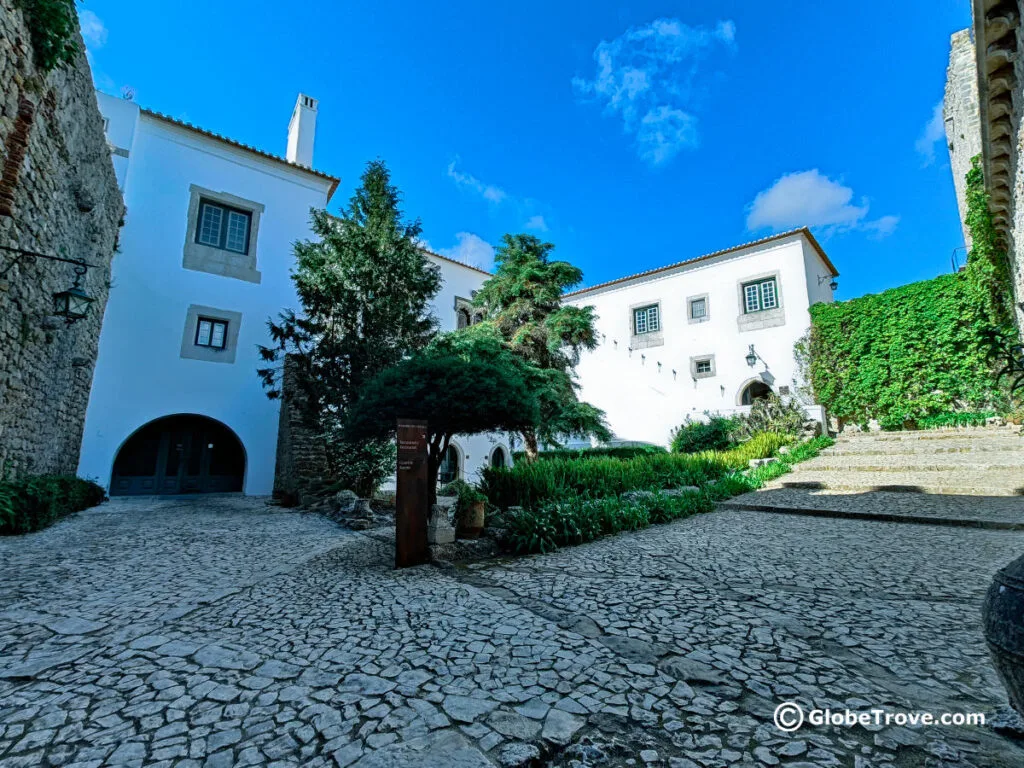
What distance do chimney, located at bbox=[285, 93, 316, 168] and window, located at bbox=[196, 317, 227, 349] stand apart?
575 centimetres

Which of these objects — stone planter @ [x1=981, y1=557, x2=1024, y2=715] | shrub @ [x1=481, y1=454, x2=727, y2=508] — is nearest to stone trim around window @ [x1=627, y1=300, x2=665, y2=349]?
shrub @ [x1=481, y1=454, x2=727, y2=508]

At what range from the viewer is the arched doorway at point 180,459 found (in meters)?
11.2

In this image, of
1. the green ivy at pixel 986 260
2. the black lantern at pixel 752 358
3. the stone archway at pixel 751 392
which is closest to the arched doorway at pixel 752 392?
the stone archway at pixel 751 392

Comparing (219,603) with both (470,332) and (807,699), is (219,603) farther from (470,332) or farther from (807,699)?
(470,332)

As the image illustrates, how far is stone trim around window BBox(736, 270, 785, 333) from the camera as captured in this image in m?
16.3

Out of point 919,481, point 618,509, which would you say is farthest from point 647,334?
point 618,509

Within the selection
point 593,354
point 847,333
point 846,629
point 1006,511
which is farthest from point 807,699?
point 593,354

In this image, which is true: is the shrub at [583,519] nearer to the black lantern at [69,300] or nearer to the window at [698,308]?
the black lantern at [69,300]

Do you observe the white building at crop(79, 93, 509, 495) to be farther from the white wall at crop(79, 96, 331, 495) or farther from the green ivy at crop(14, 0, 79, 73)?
the green ivy at crop(14, 0, 79, 73)

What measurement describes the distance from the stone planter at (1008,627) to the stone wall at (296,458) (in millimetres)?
9718

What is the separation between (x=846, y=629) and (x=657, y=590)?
121 cm

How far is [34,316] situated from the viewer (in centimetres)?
623

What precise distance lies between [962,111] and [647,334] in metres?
11.0

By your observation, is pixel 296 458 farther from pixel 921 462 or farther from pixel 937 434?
pixel 937 434
